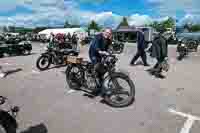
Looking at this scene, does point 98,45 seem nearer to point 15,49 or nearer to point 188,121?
point 188,121

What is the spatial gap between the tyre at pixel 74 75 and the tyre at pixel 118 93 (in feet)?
3.90

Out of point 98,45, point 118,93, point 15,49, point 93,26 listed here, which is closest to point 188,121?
point 118,93

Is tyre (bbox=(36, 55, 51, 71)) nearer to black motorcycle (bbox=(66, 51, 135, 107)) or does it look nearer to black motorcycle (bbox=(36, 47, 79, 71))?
→ black motorcycle (bbox=(36, 47, 79, 71))

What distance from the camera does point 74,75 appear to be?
654 cm

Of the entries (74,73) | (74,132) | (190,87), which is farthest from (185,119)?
(74,73)

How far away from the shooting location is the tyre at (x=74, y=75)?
6316 mm

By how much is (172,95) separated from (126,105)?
67.9 inches

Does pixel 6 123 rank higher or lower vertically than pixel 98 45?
lower

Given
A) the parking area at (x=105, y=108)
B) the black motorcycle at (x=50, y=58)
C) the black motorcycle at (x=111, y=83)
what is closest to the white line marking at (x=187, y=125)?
the parking area at (x=105, y=108)

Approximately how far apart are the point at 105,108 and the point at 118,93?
0.51m

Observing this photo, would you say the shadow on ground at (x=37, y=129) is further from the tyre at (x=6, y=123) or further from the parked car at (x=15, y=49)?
the parked car at (x=15, y=49)

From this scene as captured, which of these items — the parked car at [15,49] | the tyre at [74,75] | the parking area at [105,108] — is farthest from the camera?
the parked car at [15,49]

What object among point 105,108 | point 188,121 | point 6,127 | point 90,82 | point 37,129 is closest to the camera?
point 6,127

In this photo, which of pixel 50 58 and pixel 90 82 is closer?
pixel 90 82
